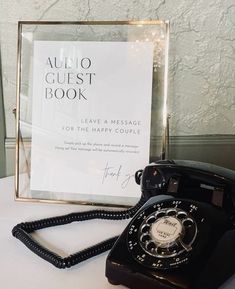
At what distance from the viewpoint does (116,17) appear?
92 centimetres

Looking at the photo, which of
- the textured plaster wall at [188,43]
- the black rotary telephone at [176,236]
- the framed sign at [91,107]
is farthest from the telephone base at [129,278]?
the textured plaster wall at [188,43]

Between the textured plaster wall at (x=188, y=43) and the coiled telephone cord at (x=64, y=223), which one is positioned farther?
the textured plaster wall at (x=188, y=43)

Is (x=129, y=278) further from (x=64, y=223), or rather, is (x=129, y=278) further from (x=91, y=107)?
(x=91, y=107)

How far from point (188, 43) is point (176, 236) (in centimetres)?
50

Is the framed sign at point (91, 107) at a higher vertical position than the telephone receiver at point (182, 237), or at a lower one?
higher

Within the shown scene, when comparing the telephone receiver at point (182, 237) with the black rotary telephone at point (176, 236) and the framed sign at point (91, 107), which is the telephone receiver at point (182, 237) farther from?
the framed sign at point (91, 107)

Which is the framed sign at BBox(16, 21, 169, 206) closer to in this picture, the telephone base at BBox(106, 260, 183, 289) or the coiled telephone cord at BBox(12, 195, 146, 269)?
the coiled telephone cord at BBox(12, 195, 146, 269)

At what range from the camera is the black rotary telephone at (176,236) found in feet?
1.71

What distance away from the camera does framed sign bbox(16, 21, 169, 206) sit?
81 cm

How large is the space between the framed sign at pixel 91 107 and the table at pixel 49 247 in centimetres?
4

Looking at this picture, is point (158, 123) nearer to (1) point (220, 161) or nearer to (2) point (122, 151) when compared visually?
(2) point (122, 151)

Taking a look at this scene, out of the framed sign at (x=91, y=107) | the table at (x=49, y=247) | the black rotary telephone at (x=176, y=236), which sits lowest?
the table at (x=49, y=247)

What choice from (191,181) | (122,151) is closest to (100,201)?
(122,151)

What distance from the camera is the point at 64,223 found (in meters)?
0.75
